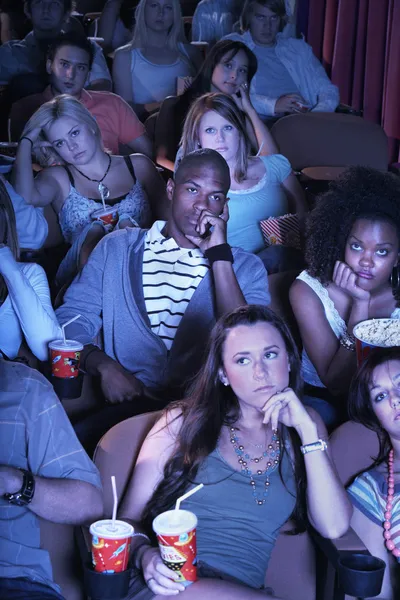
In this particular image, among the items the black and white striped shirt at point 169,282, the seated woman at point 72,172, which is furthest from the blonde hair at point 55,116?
the black and white striped shirt at point 169,282

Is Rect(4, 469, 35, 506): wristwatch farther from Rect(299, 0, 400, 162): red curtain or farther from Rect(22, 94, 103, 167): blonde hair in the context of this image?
Rect(299, 0, 400, 162): red curtain

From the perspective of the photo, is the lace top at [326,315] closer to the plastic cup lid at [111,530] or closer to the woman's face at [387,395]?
the woman's face at [387,395]

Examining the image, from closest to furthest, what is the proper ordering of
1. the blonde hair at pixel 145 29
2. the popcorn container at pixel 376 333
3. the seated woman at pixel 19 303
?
1. the popcorn container at pixel 376 333
2. the seated woman at pixel 19 303
3. the blonde hair at pixel 145 29

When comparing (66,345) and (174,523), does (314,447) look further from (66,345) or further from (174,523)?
(66,345)

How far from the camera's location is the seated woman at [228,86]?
156 inches

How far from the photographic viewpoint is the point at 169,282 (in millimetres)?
2625

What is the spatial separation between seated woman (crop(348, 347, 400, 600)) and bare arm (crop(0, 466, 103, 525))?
0.60 m

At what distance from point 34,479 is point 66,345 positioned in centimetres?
66

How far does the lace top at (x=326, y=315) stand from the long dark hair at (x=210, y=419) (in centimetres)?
67

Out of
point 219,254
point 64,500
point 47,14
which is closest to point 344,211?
point 219,254

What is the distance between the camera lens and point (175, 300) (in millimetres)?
2617

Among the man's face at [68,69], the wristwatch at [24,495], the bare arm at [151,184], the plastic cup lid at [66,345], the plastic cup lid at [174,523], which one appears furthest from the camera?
the man's face at [68,69]

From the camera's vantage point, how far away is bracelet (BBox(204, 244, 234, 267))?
2.55 meters

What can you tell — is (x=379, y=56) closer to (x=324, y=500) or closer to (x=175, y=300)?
(x=175, y=300)
